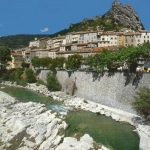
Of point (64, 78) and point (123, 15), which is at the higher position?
point (123, 15)

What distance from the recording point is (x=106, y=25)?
363 ft

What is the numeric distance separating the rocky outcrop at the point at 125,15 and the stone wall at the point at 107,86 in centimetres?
6456

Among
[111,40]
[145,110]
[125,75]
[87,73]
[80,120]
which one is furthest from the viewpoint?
[111,40]

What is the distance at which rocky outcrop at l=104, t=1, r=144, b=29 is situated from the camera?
365ft

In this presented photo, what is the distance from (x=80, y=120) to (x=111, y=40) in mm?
55262

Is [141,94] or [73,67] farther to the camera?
[73,67]

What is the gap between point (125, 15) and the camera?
11294 cm

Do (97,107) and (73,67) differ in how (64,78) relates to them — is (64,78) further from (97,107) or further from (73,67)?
(97,107)

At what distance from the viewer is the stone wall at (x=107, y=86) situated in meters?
34.5

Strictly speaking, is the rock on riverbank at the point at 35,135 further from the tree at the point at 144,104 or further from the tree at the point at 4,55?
the tree at the point at 4,55

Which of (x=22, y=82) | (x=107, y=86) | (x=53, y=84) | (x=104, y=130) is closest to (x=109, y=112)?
(x=107, y=86)

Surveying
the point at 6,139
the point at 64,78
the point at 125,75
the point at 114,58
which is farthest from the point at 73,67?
the point at 6,139

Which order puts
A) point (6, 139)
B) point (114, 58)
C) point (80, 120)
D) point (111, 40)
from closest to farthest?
1. point (6, 139)
2. point (80, 120)
3. point (114, 58)
4. point (111, 40)

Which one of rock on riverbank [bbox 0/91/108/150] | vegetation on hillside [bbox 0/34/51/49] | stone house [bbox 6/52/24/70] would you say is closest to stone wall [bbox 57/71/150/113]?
rock on riverbank [bbox 0/91/108/150]
